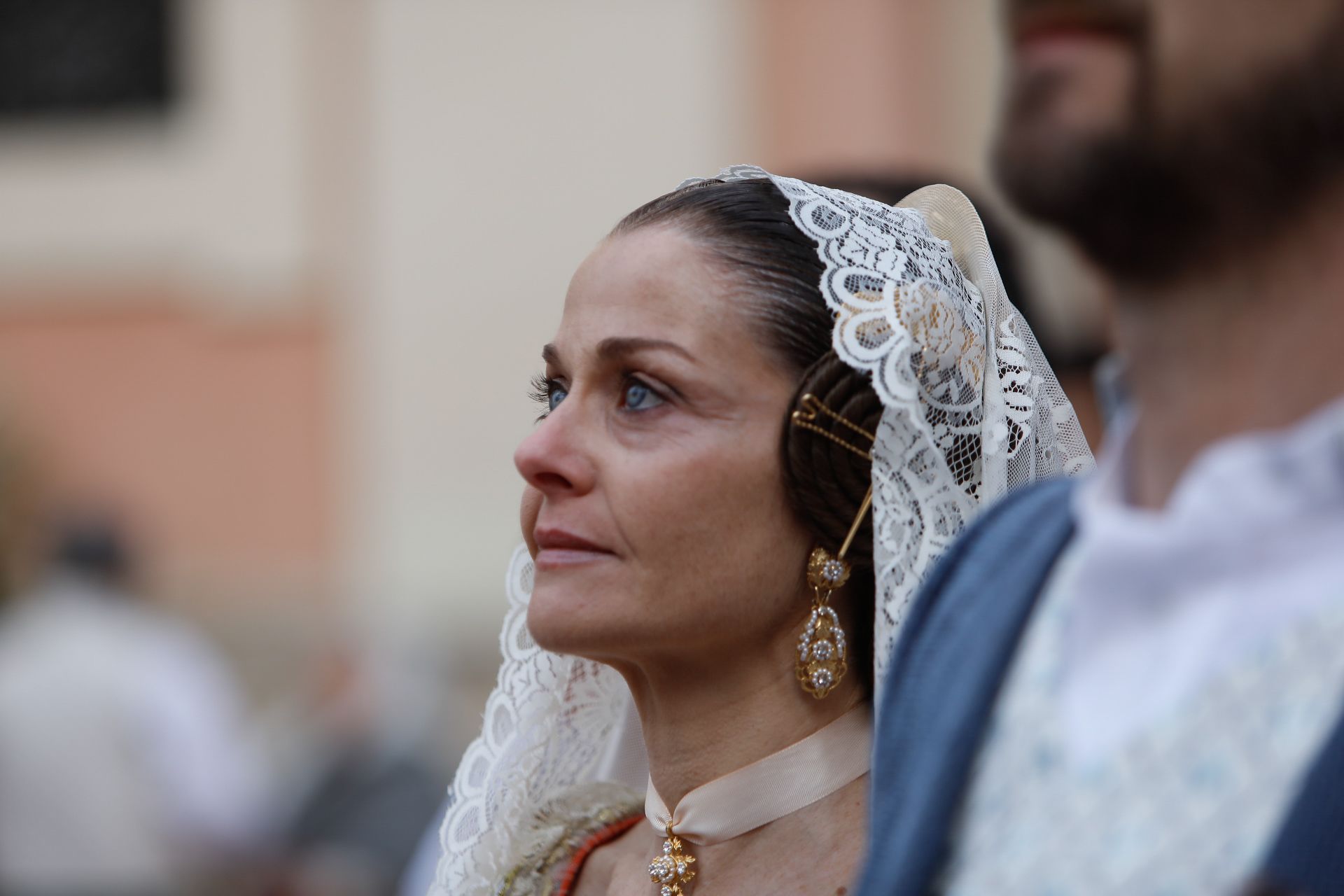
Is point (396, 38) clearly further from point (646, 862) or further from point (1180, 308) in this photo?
point (1180, 308)

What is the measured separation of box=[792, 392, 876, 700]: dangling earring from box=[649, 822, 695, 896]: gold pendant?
0.26m

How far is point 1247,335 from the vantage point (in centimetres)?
124

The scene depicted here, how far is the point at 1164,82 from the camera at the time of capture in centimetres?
118

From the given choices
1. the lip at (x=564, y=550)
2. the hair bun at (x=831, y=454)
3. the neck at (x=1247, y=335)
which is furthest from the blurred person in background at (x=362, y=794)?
the neck at (x=1247, y=335)

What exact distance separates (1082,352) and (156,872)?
376cm

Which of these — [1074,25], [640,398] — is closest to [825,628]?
[640,398]

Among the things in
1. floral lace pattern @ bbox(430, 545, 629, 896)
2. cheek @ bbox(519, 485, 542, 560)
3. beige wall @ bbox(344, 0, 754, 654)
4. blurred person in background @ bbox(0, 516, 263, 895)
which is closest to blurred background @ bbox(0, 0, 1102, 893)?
beige wall @ bbox(344, 0, 754, 654)

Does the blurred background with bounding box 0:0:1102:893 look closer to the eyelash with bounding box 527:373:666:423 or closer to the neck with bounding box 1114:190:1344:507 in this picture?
the eyelash with bounding box 527:373:666:423

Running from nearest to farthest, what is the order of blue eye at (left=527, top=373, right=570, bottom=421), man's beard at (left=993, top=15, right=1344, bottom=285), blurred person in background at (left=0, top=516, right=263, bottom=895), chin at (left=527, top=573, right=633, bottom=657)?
man's beard at (left=993, top=15, right=1344, bottom=285), chin at (left=527, top=573, right=633, bottom=657), blue eye at (left=527, top=373, right=570, bottom=421), blurred person in background at (left=0, top=516, right=263, bottom=895)

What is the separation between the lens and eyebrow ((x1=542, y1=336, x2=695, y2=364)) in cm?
211

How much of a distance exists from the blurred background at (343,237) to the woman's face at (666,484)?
6.43m

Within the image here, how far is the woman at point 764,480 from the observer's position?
2.04 m

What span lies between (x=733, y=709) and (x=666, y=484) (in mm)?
303

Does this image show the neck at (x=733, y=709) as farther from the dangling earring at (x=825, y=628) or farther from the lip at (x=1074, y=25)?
the lip at (x=1074, y=25)
